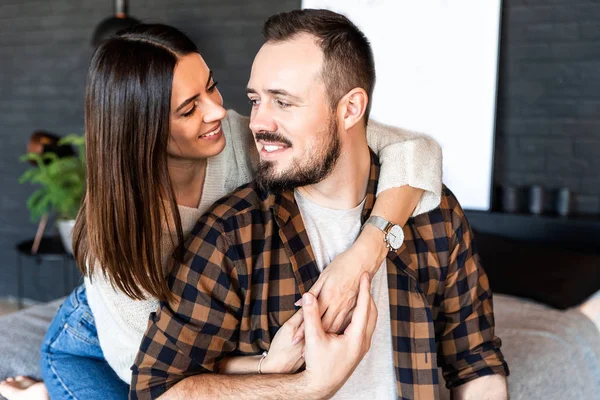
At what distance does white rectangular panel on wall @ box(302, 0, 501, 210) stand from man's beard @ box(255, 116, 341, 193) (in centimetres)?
159

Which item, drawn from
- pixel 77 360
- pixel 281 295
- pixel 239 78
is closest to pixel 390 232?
pixel 281 295

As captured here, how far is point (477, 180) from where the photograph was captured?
2.92 metres

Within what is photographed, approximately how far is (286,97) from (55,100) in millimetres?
3076

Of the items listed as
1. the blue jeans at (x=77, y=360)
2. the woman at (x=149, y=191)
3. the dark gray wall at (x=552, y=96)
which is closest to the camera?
the woman at (x=149, y=191)

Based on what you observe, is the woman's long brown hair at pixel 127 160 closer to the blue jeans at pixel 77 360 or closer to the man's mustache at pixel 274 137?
the man's mustache at pixel 274 137

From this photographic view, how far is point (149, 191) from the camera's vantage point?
142 cm

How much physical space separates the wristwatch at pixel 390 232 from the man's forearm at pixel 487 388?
40 centimetres

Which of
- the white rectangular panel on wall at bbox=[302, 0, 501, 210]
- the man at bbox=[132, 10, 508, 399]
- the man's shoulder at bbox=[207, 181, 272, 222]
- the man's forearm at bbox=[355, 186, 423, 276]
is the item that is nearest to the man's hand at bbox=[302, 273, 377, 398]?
the man at bbox=[132, 10, 508, 399]

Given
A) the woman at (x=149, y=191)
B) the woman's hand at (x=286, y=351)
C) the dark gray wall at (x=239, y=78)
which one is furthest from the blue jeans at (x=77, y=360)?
the dark gray wall at (x=239, y=78)

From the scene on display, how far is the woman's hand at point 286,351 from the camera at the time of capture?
1.33m

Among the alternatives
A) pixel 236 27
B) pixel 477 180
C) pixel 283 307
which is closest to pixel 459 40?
pixel 477 180

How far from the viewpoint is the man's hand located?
A: 1268mm

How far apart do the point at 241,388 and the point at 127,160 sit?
538 millimetres

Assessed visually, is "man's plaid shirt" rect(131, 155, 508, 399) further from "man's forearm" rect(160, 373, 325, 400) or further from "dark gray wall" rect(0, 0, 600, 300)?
"dark gray wall" rect(0, 0, 600, 300)
